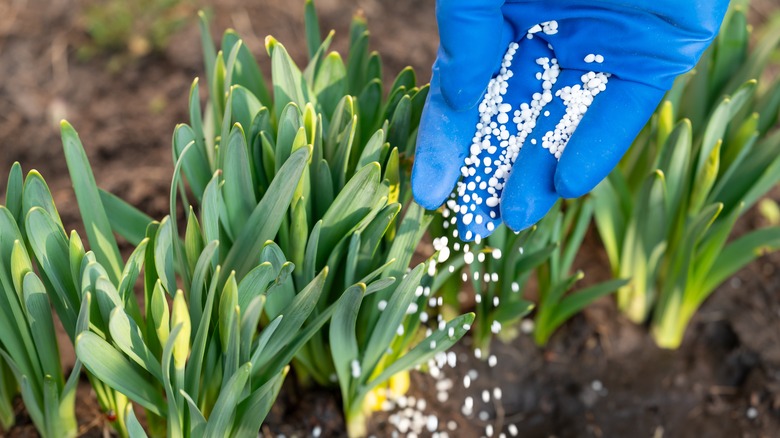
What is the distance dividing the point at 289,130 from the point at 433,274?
367mm

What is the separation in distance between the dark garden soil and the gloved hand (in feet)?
1.80

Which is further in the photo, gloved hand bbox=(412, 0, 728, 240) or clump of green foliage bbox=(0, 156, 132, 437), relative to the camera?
gloved hand bbox=(412, 0, 728, 240)

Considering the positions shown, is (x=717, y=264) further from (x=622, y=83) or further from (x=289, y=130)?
(x=289, y=130)

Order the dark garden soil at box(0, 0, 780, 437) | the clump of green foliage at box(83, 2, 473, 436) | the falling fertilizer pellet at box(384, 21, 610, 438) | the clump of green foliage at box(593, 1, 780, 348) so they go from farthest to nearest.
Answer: the dark garden soil at box(0, 0, 780, 437), the clump of green foliage at box(593, 1, 780, 348), the falling fertilizer pellet at box(384, 21, 610, 438), the clump of green foliage at box(83, 2, 473, 436)

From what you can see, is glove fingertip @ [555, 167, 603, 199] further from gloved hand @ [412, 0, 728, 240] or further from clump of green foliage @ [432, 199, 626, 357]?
clump of green foliage @ [432, 199, 626, 357]

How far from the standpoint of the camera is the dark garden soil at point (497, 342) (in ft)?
6.06

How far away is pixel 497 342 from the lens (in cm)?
193

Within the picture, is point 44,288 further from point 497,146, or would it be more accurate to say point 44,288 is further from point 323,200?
point 497,146

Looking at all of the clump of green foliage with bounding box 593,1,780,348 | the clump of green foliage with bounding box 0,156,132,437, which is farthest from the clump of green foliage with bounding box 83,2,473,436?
the clump of green foliage with bounding box 593,1,780,348

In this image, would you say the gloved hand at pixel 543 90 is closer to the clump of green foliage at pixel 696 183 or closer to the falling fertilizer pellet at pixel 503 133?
the falling fertilizer pellet at pixel 503 133

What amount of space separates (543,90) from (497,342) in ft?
2.10

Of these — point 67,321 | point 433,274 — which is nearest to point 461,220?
point 433,274

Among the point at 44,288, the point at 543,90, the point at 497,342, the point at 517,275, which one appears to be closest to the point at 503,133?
the point at 543,90

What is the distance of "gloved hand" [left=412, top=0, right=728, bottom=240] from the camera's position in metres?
1.42
